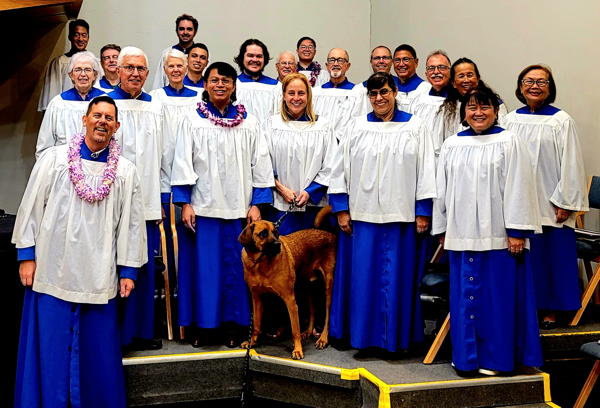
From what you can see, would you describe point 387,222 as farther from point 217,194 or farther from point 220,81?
point 220,81

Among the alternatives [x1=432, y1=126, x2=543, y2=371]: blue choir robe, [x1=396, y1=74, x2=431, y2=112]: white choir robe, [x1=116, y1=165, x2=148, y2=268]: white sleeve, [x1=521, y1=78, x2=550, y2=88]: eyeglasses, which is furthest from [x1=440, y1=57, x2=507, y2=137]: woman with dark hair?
[x1=116, y1=165, x2=148, y2=268]: white sleeve

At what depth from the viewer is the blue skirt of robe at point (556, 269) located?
16.7 ft

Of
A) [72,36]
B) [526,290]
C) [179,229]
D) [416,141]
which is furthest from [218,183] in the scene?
[72,36]

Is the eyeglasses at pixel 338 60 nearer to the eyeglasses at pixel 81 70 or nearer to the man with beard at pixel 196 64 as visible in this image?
the man with beard at pixel 196 64

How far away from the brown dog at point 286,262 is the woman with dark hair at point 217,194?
247mm

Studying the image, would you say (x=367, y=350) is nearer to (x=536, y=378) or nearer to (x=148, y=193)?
(x=536, y=378)

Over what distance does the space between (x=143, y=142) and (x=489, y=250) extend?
2174 mm

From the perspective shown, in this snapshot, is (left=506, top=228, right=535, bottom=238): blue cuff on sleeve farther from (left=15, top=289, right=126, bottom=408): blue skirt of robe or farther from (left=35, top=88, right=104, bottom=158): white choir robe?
(left=35, top=88, right=104, bottom=158): white choir robe

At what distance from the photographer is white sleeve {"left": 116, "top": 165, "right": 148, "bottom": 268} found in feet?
13.3

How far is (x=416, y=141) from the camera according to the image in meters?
4.50

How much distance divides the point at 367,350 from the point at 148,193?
1657mm

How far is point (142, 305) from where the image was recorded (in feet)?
15.1

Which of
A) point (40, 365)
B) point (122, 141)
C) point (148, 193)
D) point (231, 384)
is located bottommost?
point (231, 384)

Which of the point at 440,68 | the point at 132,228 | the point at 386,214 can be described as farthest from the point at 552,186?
the point at 132,228
